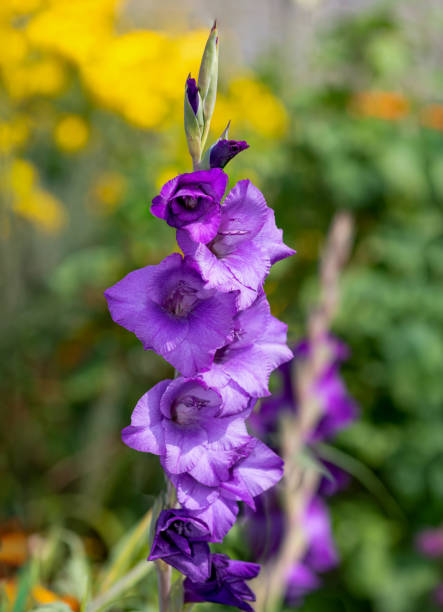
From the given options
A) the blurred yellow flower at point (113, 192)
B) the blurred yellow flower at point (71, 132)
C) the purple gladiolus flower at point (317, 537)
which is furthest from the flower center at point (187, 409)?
the blurred yellow flower at point (113, 192)

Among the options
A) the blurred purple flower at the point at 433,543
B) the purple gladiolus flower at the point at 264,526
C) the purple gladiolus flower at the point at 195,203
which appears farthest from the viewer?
the blurred purple flower at the point at 433,543

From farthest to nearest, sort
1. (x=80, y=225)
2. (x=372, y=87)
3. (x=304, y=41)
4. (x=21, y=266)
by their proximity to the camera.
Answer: (x=304, y=41) → (x=80, y=225) → (x=372, y=87) → (x=21, y=266)

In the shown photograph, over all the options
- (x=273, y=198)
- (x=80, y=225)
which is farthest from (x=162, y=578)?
(x=80, y=225)

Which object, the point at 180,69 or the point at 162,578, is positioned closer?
the point at 162,578

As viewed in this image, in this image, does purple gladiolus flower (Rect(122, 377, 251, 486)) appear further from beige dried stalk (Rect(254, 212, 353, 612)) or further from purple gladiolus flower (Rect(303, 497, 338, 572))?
purple gladiolus flower (Rect(303, 497, 338, 572))

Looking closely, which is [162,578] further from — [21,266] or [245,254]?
[21,266]

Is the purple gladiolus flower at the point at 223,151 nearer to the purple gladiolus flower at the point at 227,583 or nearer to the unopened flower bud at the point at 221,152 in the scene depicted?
the unopened flower bud at the point at 221,152

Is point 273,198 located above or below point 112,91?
below
